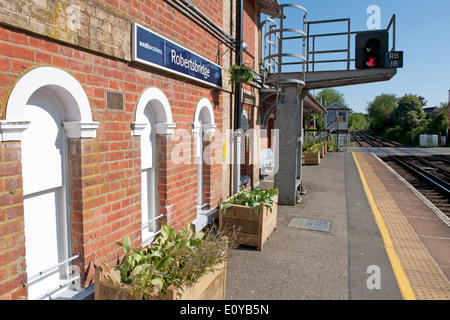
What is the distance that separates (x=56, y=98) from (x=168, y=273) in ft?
6.30

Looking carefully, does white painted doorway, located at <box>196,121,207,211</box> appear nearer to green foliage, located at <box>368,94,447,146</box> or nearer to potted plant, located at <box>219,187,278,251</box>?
potted plant, located at <box>219,187,278,251</box>

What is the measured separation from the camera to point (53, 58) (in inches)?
106

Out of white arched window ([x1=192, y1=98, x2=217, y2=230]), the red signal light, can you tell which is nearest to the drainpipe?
white arched window ([x1=192, y1=98, x2=217, y2=230])

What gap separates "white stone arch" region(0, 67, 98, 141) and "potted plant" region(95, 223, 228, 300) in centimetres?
119

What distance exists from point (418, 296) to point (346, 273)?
89 centimetres

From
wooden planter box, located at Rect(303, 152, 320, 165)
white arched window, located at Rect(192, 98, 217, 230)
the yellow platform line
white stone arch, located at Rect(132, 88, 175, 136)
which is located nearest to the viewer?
white stone arch, located at Rect(132, 88, 175, 136)

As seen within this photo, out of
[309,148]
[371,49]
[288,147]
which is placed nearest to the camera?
[371,49]

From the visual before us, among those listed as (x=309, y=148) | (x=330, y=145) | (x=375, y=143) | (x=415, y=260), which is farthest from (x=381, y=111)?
(x=415, y=260)

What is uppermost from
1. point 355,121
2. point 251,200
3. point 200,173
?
point 355,121

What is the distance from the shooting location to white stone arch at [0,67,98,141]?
2352 millimetres

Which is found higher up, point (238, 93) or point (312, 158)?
point (238, 93)

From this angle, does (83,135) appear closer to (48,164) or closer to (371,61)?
(48,164)

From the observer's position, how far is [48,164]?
2863 millimetres

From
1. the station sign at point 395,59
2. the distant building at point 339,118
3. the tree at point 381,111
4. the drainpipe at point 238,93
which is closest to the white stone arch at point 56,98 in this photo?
the drainpipe at point 238,93
